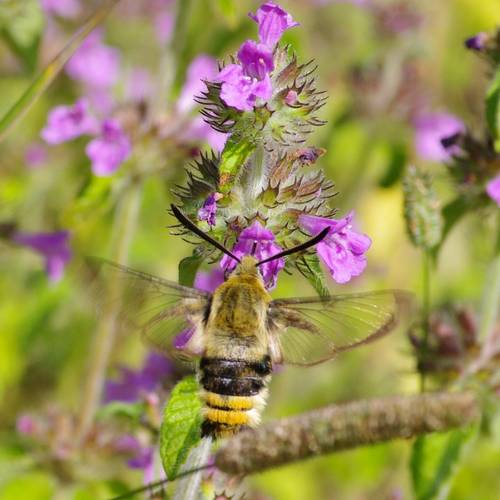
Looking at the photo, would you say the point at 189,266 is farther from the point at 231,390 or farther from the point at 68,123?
the point at 68,123

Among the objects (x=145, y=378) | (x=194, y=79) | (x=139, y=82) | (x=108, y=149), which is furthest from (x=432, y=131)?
(x=145, y=378)

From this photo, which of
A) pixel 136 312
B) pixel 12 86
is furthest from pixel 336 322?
pixel 12 86

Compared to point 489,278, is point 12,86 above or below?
above

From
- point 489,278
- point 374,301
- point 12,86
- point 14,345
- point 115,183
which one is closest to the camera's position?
point 374,301

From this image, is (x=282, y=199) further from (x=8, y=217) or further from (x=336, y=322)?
(x=8, y=217)

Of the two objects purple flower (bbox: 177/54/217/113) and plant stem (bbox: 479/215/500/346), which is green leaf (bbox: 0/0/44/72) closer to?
purple flower (bbox: 177/54/217/113)

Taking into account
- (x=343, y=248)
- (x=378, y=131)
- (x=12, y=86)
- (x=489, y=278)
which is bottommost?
(x=343, y=248)
